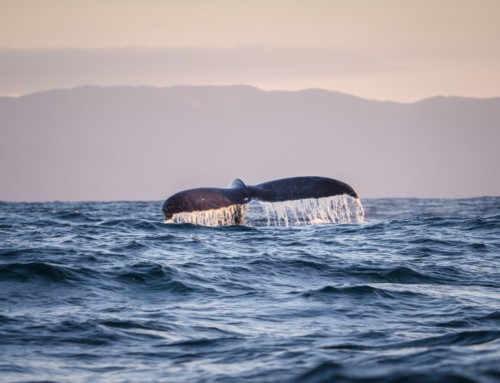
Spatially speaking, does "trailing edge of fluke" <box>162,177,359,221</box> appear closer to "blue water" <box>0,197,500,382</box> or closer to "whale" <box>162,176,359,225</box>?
"whale" <box>162,176,359,225</box>

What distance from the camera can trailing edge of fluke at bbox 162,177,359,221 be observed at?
11.1 metres

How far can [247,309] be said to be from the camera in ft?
28.7

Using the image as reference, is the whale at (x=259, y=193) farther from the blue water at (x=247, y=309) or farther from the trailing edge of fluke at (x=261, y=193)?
the blue water at (x=247, y=309)

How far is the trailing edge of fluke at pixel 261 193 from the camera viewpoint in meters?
11.1

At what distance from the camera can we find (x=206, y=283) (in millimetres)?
10516

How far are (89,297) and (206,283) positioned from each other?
1.74 metres

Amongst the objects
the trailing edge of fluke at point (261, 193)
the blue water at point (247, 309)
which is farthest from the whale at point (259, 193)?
the blue water at point (247, 309)

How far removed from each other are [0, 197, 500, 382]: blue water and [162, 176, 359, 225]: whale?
944 mm

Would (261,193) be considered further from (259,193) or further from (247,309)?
(247,309)

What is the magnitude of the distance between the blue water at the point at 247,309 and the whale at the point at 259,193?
0.94m

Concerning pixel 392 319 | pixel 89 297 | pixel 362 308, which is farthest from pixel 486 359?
pixel 89 297

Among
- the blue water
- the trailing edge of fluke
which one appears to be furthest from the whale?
the blue water

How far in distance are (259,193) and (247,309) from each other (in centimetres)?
317

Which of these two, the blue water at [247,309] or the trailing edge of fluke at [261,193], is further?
the trailing edge of fluke at [261,193]
